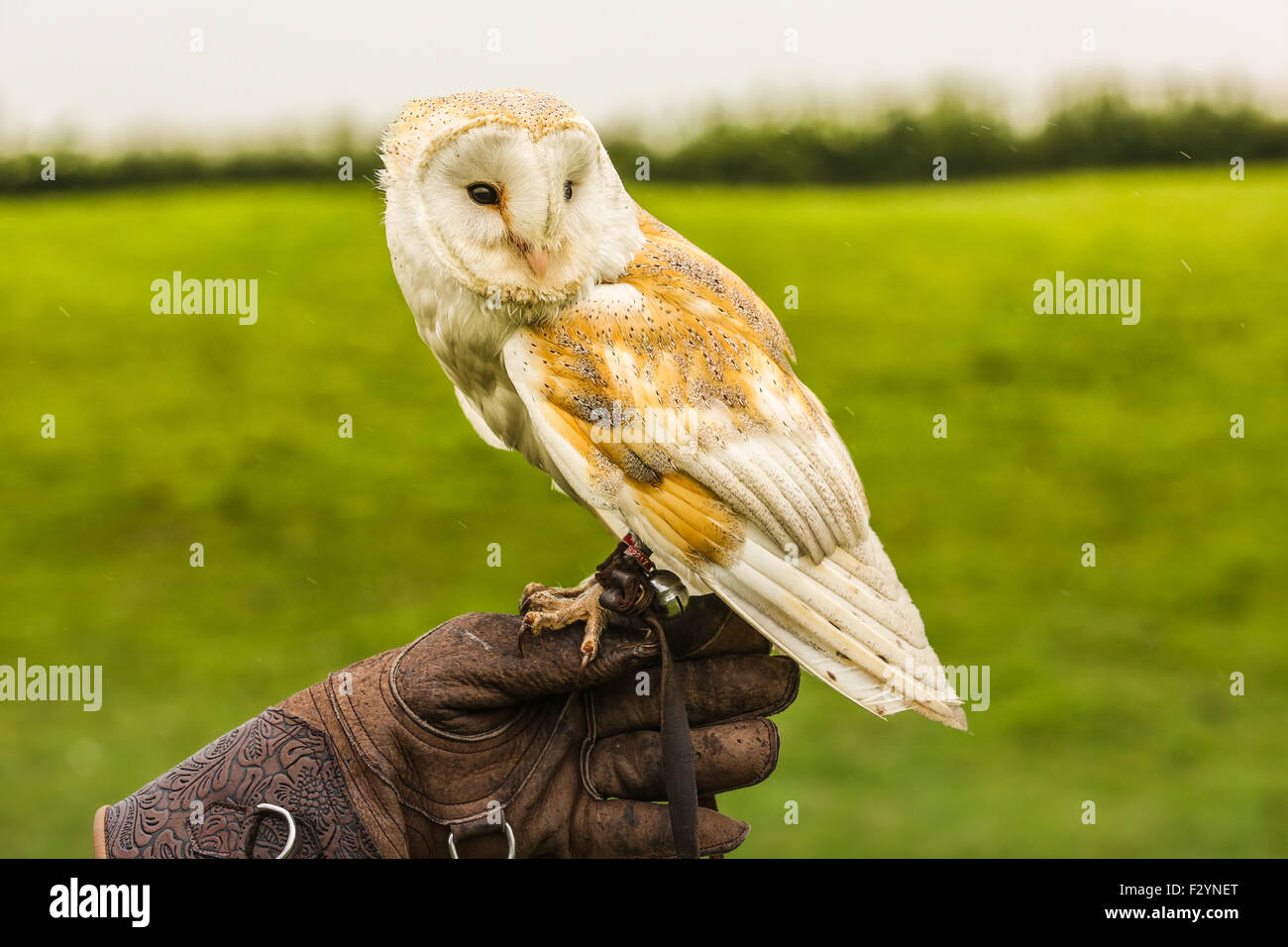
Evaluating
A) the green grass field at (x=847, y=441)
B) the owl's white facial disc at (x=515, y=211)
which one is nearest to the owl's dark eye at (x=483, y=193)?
the owl's white facial disc at (x=515, y=211)

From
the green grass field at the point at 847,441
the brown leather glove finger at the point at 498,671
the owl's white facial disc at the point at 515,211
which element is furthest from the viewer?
the green grass field at the point at 847,441

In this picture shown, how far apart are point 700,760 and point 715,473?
43 cm

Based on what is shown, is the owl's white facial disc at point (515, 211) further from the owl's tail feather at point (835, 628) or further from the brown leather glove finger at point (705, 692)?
the brown leather glove finger at point (705, 692)

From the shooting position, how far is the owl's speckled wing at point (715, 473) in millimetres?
1601

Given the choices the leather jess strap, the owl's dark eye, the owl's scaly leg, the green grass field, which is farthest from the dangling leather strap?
the green grass field

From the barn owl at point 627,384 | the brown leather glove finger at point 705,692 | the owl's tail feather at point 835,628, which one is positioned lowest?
the brown leather glove finger at point 705,692

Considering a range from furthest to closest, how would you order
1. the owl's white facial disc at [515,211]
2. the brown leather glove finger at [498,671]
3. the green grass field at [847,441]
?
the green grass field at [847,441] → the brown leather glove finger at [498,671] → the owl's white facial disc at [515,211]

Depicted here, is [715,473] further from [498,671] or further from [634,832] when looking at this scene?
[634,832]

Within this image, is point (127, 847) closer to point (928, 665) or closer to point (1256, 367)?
point (928, 665)

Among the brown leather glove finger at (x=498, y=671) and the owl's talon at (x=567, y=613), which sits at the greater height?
the owl's talon at (x=567, y=613)

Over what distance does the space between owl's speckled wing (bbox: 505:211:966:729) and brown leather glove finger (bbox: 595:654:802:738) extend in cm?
16

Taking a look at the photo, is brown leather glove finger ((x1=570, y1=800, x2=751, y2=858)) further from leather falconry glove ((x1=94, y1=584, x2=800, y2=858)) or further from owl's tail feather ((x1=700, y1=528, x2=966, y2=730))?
owl's tail feather ((x1=700, y1=528, x2=966, y2=730))

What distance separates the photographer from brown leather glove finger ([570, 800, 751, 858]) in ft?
5.60

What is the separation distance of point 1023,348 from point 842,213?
3.54 ft
